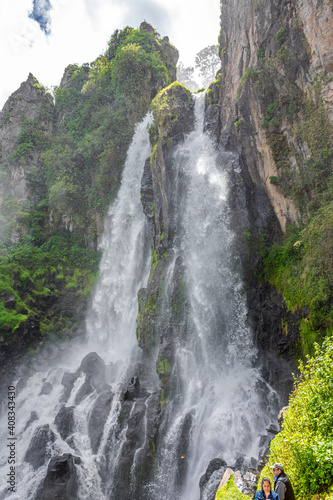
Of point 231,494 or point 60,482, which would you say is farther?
point 60,482

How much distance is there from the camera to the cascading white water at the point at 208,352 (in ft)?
40.2

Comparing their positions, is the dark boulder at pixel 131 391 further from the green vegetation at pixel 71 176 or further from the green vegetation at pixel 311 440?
the green vegetation at pixel 71 176

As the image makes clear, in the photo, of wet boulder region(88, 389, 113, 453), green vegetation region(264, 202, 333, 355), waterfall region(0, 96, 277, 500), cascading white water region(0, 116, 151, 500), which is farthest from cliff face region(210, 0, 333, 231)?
wet boulder region(88, 389, 113, 453)

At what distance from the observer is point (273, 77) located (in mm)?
16922

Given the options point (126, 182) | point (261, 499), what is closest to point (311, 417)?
point (261, 499)

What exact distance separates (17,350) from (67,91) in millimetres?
28711

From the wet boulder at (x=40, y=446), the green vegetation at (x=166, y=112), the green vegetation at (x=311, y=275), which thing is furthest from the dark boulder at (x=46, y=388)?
the green vegetation at (x=166, y=112)

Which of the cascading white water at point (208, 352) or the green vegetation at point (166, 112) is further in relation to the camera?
the green vegetation at point (166, 112)

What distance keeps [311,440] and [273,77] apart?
17887 millimetres

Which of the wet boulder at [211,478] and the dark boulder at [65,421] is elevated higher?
the dark boulder at [65,421]

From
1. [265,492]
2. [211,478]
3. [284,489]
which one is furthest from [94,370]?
[284,489]

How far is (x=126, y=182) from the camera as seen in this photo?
25734 millimetres

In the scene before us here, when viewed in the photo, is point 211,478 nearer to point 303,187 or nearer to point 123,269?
point 303,187

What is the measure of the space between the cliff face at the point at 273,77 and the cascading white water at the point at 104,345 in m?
9.20
